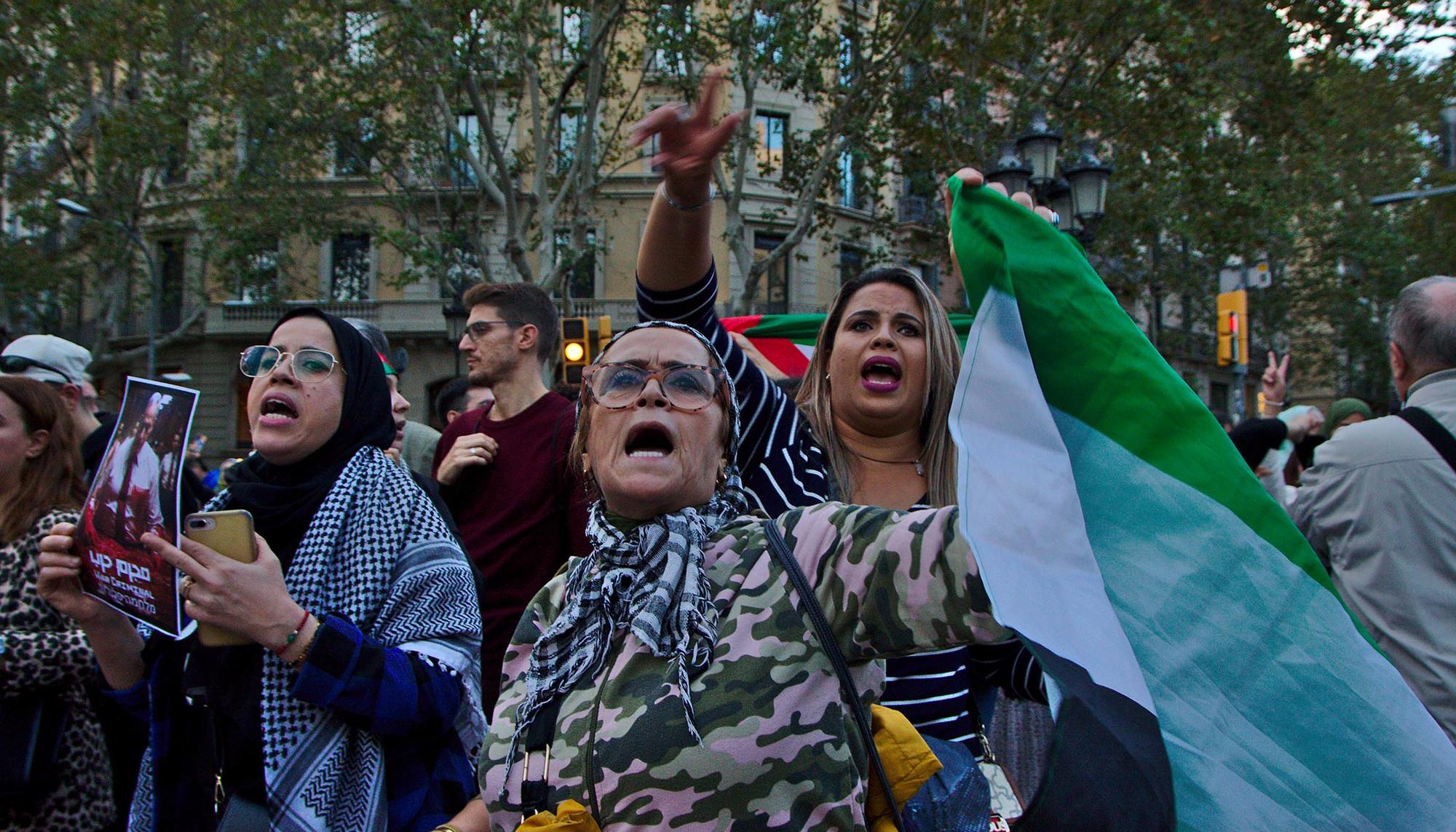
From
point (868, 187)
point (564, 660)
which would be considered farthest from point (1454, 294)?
point (868, 187)

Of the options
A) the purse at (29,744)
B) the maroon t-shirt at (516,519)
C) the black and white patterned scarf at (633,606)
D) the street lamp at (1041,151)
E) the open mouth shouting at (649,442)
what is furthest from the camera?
the street lamp at (1041,151)

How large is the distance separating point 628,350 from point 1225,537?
1003 millimetres

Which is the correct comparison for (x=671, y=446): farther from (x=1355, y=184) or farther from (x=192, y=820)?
(x=1355, y=184)

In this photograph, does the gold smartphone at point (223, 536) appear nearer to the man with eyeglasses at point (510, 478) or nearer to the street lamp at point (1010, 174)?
the man with eyeglasses at point (510, 478)

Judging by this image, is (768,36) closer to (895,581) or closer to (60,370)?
(60,370)

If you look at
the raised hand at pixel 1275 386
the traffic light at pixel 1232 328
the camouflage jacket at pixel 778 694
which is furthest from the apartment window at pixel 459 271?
the camouflage jacket at pixel 778 694

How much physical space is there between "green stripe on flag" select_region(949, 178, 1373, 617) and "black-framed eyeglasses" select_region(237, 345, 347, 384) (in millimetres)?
1505

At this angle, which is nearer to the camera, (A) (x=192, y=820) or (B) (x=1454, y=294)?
(A) (x=192, y=820)

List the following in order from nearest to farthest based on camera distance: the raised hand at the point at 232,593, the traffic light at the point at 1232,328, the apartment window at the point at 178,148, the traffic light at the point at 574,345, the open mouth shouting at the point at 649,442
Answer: the open mouth shouting at the point at 649,442 < the raised hand at the point at 232,593 < the traffic light at the point at 574,345 < the traffic light at the point at 1232,328 < the apartment window at the point at 178,148

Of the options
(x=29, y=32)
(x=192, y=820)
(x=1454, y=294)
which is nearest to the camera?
(x=192, y=820)

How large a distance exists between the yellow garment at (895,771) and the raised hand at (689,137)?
1.08m

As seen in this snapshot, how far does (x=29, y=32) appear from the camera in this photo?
695 inches

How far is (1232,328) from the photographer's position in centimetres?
1191

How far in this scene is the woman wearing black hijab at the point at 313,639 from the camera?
203cm
